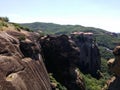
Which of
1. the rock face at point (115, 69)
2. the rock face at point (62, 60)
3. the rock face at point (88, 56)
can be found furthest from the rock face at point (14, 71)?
the rock face at point (88, 56)

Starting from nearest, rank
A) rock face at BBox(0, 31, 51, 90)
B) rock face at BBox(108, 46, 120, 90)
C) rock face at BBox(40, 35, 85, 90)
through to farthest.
Result: rock face at BBox(0, 31, 51, 90) → rock face at BBox(108, 46, 120, 90) → rock face at BBox(40, 35, 85, 90)

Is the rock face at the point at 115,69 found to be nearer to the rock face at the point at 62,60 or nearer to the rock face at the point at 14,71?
the rock face at the point at 14,71

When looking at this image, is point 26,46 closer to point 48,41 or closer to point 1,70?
point 1,70

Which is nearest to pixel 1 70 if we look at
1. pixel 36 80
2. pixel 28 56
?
pixel 36 80

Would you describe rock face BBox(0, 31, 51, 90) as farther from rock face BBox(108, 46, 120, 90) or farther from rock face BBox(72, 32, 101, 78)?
rock face BBox(72, 32, 101, 78)

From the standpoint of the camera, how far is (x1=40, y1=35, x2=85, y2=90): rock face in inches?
3371

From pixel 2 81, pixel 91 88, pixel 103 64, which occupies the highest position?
pixel 2 81

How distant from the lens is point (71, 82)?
278ft

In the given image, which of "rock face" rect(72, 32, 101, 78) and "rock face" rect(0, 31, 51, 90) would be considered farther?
"rock face" rect(72, 32, 101, 78)

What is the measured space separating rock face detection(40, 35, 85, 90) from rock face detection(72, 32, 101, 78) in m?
61.4

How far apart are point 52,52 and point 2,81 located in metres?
55.9

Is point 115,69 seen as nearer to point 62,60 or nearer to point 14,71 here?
point 14,71

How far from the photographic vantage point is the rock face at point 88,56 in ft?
508

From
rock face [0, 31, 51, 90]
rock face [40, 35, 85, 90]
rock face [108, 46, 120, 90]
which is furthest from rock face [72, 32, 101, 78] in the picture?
rock face [0, 31, 51, 90]
